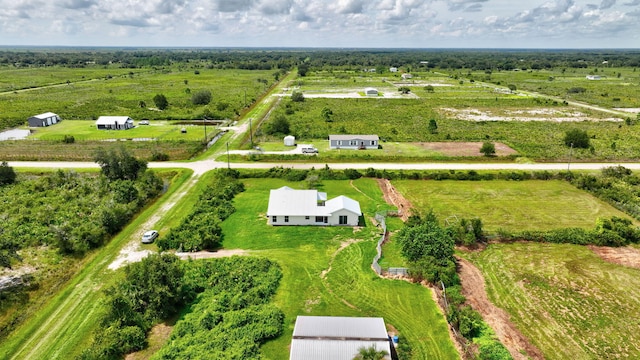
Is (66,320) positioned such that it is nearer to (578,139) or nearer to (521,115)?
(578,139)

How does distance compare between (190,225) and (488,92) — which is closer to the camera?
(190,225)

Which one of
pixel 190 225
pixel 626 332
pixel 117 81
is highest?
pixel 117 81

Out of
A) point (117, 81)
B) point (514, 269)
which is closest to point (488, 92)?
point (514, 269)

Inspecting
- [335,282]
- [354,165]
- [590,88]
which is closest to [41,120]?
[354,165]

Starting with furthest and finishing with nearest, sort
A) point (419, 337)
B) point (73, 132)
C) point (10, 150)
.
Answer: point (73, 132) < point (10, 150) < point (419, 337)

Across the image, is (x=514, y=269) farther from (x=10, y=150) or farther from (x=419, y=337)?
(x=10, y=150)

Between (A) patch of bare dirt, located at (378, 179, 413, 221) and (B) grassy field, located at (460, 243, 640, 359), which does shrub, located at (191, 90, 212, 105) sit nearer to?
(A) patch of bare dirt, located at (378, 179, 413, 221)
